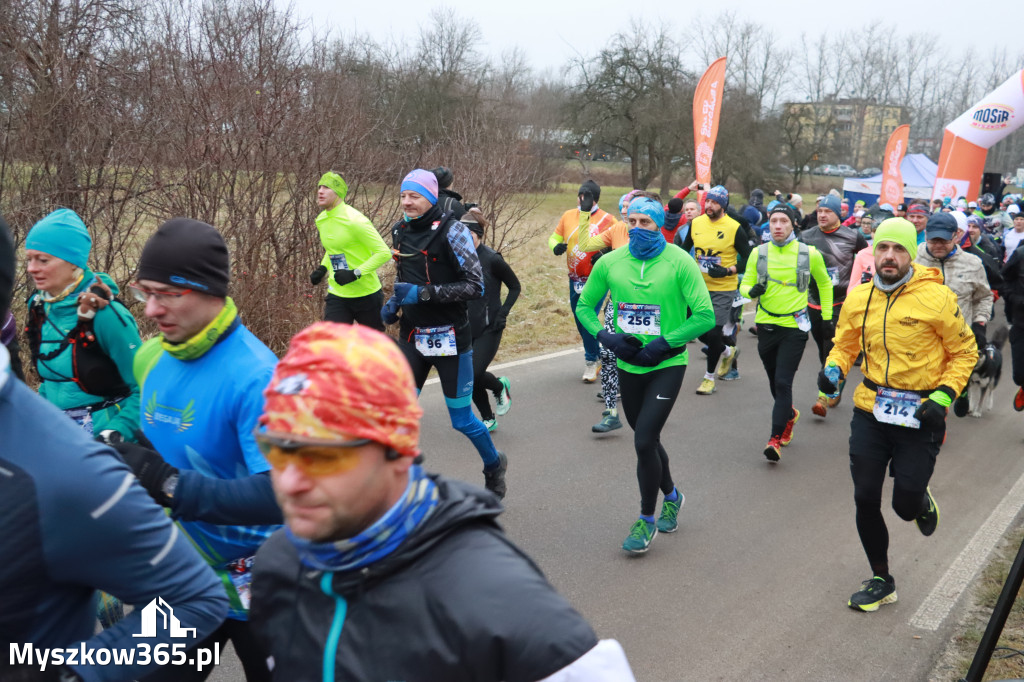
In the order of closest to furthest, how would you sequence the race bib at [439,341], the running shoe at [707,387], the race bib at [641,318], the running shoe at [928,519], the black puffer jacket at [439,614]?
1. the black puffer jacket at [439,614]
2. the running shoe at [928,519]
3. the race bib at [641,318]
4. the race bib at [439,341]
5. the running shoe at [707,387]

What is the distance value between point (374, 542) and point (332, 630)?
Answer: 0.19m

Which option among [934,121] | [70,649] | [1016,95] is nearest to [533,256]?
[1016,95]

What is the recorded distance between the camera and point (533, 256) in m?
22.4

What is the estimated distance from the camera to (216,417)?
265cm

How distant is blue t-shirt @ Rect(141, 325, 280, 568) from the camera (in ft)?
8.64

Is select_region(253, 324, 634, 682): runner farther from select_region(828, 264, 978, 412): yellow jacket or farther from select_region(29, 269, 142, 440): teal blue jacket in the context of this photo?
select_region(828, 264, 978, 412): yellow jacket

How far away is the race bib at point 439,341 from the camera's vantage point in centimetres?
621

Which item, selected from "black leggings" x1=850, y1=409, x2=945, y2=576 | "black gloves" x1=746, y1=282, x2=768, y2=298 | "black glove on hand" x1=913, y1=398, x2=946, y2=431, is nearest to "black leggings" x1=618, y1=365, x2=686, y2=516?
"black leggings" x1=850, y1=409, x2=945, y2=576

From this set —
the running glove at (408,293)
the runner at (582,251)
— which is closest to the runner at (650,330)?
the running glove at (408,293)

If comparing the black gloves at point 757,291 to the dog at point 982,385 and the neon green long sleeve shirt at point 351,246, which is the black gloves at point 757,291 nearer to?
the dog at point 982,385

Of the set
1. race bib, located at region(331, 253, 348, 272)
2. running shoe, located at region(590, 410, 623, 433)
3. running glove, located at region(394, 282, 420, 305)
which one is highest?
running glove, located at region(394, 282, 420, 305)

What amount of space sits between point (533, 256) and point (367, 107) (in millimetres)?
9179

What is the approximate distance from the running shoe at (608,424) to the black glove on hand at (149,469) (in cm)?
604

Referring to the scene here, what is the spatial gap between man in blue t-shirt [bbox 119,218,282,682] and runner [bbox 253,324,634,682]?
2.98 ft
